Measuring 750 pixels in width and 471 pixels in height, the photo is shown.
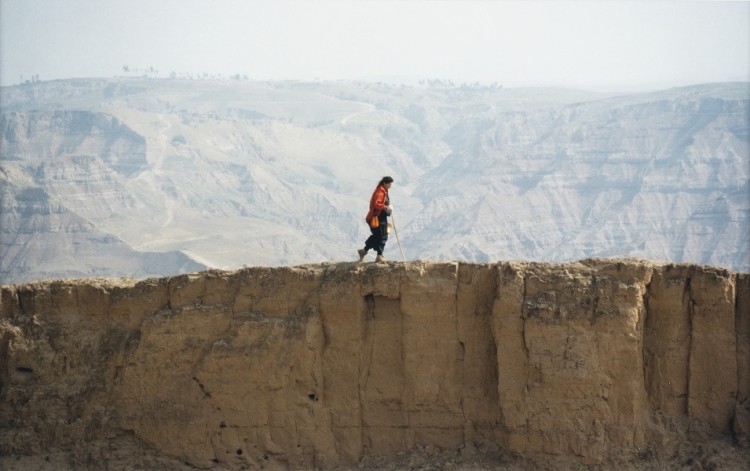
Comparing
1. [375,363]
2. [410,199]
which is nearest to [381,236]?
[375,363]

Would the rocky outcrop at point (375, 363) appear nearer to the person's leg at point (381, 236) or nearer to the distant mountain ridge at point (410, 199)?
the person's leg at point (381, 236)

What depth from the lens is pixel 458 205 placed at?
169500mm

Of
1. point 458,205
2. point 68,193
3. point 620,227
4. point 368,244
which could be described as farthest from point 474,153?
point 368,244

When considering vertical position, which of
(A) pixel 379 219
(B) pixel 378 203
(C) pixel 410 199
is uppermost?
(C) pixel 410 199

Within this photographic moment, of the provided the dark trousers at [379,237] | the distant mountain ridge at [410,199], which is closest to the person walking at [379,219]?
the dark trousers at [379,237]

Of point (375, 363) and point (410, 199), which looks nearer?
point (375, 363)

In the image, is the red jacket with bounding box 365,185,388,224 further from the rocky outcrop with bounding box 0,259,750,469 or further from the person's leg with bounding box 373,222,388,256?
the rocky outcrop with bounding box 0,259,750,469

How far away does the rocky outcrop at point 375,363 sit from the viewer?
16453mm

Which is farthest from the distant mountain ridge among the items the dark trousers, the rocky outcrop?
the dark trousers

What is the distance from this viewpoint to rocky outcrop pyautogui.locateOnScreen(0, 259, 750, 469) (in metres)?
16.5

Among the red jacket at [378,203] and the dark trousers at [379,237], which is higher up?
the red jacket at [378,203]

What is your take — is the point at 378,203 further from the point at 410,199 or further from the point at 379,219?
the point at 410,199

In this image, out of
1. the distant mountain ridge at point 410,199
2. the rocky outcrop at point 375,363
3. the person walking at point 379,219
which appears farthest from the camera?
the distant mountain ridge at point 410,199

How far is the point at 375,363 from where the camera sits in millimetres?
17547
